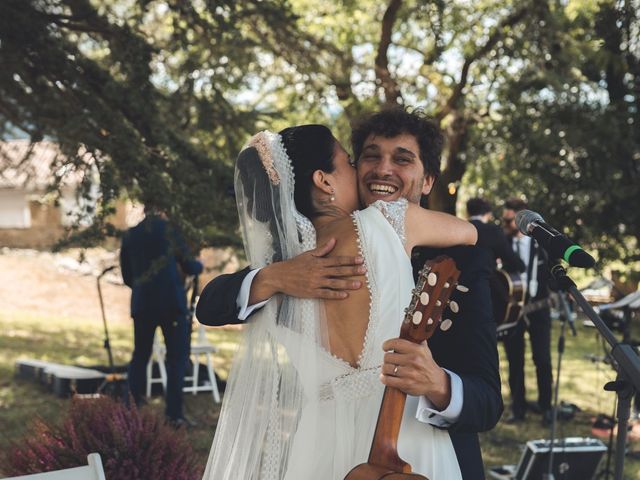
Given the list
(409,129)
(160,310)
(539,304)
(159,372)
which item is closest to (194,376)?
(159,372)

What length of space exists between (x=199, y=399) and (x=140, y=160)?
4563 mm

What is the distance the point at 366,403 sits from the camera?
223 centimetres

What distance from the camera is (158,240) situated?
7387 millimetres

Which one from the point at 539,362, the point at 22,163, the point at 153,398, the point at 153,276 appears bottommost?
the point at 153,398

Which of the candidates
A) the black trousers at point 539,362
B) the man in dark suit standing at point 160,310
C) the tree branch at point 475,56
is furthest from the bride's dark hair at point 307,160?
the tree branch at point 475,56

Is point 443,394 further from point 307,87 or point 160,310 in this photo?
point 307,87

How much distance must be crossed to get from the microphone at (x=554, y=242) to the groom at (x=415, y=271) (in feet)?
0.89

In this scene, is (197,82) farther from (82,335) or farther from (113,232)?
(82,335)

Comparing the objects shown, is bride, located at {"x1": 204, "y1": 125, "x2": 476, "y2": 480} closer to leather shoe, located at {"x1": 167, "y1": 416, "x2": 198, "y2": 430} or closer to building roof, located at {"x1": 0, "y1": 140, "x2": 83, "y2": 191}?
building roof, located at {"x1": 0, "y1": 140, "x2": 83, "y2": 191}

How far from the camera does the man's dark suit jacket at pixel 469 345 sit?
2.15 metres

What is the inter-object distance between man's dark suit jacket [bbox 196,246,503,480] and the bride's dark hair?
264mm

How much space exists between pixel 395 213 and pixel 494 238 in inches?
135

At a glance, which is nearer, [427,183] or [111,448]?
[427,183]

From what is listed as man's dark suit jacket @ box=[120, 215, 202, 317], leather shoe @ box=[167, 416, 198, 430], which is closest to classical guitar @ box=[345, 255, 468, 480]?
man's dark suit jacket @ box=[120, 215, 202, 317]
